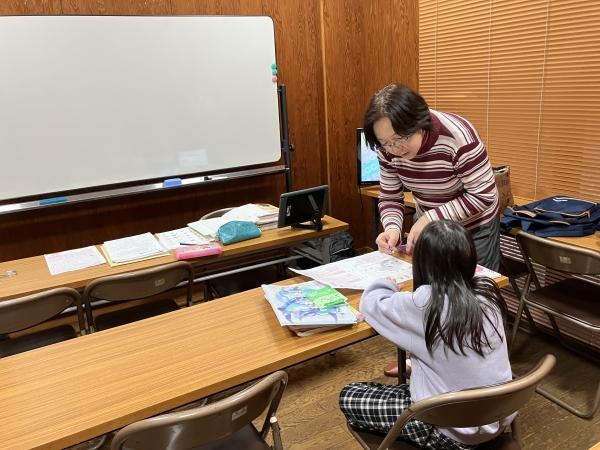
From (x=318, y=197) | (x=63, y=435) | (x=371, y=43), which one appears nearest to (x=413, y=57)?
(x=371, y=43)

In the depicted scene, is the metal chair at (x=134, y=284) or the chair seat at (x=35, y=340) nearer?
the metal chair at (x=134, y=284)

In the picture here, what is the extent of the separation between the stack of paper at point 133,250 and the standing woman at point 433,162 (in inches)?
42.7

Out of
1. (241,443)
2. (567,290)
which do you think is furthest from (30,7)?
(567,290)

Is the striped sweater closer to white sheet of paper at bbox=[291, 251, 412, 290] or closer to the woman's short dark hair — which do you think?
the woman's short dark hair

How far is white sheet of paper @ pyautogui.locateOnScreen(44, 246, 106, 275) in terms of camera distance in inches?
86.1

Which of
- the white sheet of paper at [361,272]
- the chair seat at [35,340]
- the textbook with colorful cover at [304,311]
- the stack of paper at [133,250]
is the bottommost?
the chair seat at [35,340]

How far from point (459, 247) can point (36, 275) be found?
1.82 meters

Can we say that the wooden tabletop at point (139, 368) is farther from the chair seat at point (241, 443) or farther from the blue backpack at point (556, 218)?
the blue backpack at point (556, 218)

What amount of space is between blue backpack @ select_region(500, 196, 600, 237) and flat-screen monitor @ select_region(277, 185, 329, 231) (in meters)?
0.95

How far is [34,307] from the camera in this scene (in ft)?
6.01

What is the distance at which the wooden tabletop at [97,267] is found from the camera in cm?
202

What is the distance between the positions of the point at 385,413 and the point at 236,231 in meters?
1.27

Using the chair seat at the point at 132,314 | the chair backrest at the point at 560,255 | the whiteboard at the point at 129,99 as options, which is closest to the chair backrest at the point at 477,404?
the chair backrest at the point at 560,255

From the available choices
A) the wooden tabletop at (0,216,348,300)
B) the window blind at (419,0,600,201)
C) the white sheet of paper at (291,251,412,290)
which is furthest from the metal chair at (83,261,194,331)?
the window blind at (419,0,600,201)
